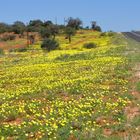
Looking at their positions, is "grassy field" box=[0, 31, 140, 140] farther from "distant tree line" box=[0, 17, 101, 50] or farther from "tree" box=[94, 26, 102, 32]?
"tree" box=[94, 26, 102, 32]

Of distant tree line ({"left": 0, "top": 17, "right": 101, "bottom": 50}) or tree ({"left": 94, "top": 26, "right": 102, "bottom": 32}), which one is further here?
tree ({"left": 94, "top": 26, "right": 102, "bottom": 32})

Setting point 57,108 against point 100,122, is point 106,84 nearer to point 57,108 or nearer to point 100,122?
point 57,108

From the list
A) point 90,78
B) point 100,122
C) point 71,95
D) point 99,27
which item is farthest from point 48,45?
point 99,27

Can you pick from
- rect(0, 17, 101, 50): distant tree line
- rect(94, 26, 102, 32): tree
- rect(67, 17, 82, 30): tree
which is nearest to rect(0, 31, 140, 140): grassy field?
rect(0, 17, 101, 50): distant tree line

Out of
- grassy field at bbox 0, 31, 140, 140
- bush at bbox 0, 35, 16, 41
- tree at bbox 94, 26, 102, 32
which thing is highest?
grassy field at bbox 0, 31, 140, 140

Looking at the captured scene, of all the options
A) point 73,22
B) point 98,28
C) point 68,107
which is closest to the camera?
point 68,107

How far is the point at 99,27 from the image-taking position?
541 feet

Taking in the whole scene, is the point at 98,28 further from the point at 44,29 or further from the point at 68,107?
the point at 68,107

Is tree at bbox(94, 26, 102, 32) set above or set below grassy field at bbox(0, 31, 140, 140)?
below

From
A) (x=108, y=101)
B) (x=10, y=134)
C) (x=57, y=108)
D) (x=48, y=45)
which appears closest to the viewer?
(x=10, y=134)

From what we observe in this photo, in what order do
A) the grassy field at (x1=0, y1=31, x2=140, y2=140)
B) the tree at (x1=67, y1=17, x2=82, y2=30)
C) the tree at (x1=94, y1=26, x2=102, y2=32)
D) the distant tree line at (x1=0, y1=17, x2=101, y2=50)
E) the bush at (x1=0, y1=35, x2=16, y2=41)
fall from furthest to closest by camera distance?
the tree at (x1=94, y1=26, x2=102, y2=32), the tree at (x1=67, y1=17, x2=82, y2=30), the bush at (x1=0, y1=35, x2=16, y2=41), the distant tree line at (x1=0, y1=17, x2=101, y2=50), the grassy field at (x1=0, y1=31, x2=140, y2=140)

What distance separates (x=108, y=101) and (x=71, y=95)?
2.35m

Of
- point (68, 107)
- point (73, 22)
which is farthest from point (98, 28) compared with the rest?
point (68, 107)

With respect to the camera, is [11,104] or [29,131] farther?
[11,104]
